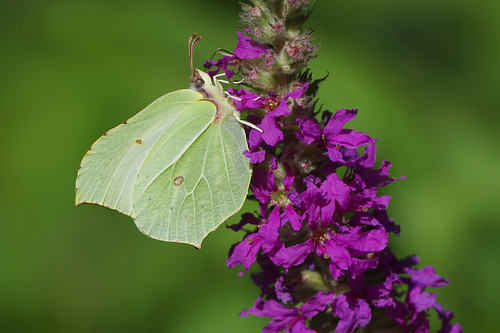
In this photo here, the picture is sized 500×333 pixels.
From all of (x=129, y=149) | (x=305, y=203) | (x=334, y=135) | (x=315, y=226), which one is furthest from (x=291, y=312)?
(x=129, y=149)

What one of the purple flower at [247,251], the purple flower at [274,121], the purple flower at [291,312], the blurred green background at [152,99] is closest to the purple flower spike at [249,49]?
the purple flower at [274,121]

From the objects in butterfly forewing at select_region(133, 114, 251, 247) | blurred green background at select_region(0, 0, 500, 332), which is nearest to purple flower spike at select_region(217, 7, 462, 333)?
butterfly forewing at select_region(133, 114, 251, 247)

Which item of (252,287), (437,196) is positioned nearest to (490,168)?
(437,196)

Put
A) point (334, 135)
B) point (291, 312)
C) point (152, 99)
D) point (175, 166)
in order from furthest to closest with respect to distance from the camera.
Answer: point (152, 99)
point (175, 166)
point (291, 312)
point (334, 135)

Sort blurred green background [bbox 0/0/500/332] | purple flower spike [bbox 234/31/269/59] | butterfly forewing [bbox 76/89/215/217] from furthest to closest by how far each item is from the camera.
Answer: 1. blurred green background [bbox 0/0/500/332]
2. butterfly forewing [bbox 76/89/215/217]
3. purple flower spike [bbox 234/31/269/59]

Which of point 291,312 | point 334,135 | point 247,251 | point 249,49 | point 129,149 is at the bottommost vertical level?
point 291,312

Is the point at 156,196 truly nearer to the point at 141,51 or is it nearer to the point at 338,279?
Result: the point at 338,279

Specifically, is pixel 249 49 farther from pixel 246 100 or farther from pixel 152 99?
pixel 152 99

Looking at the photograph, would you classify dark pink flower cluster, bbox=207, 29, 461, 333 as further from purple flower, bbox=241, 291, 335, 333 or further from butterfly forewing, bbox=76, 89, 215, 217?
butterfly forewing, bbox=76, 89, 215, 217
